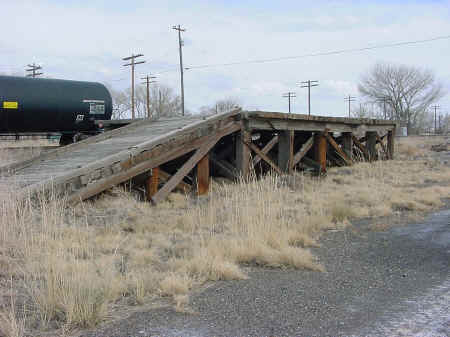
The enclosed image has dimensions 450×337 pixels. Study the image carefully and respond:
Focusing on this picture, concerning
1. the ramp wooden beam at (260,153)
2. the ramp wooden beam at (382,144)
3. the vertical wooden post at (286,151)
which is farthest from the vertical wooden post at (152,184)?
the ramp wooden beam at (382,144)

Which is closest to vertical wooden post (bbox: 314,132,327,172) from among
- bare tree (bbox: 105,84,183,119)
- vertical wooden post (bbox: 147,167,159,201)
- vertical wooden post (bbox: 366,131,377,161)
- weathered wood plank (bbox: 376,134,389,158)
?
vertical wooden post (bbox: 366,131,377,161)

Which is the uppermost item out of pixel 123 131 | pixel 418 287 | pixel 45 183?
pixel 123 131

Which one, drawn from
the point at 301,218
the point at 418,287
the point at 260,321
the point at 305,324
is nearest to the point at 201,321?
the point at 260,321

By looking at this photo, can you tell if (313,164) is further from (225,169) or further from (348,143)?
(225,169)

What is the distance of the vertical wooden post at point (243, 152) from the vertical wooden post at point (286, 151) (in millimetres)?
1593

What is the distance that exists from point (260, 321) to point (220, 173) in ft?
28.8

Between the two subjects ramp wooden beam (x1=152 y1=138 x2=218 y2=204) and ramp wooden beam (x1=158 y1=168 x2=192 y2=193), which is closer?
ramp wooden beam (x1=152 y1=138 x2=218 y2=204)

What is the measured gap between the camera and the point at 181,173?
9641 mm

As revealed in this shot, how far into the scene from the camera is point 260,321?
3564mm

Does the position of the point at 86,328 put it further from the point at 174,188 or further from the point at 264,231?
the point at 174,188

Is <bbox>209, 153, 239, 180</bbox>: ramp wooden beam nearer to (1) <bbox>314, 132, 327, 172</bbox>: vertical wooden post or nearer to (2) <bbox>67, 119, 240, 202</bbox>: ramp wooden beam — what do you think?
(2) <bbox>67, 119, 240, 202</bbox>: ramp wooden beam

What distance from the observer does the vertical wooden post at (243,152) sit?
1124 centimetres

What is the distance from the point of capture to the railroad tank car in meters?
14.4

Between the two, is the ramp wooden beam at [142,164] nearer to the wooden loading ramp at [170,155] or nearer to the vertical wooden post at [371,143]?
the wooden loading ramp at [170,155]
